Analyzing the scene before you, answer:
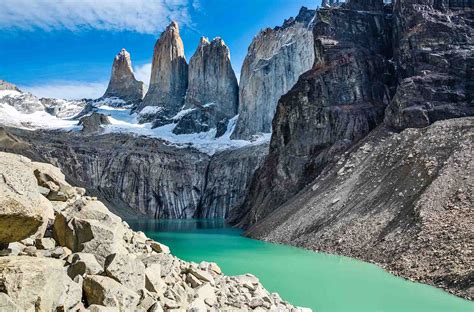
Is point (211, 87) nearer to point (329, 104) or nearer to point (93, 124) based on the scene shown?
point (93, 124)

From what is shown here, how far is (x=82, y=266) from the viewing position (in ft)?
29.5

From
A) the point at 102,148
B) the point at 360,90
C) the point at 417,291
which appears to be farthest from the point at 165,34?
the point at 417,291

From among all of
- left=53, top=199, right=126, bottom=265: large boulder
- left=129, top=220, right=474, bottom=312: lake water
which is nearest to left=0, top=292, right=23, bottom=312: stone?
left=53, top=199, right=126, bottom=265: large boulder

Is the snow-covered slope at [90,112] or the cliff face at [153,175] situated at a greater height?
the snow-covered slope at [90,112]

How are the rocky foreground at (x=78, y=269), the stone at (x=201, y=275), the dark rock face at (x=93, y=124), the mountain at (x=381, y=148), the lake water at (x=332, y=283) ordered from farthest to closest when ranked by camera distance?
the dark rock face at (x=93, y=124) < the mountain at (x=381, y=148) < the lake water at (x=332, y=283) < the stone at (x=201, y=275) < the rocky foreground at (x=78, y=269)

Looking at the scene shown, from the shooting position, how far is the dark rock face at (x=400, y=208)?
21.3 metres

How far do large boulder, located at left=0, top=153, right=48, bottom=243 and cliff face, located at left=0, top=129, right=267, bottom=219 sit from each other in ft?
317

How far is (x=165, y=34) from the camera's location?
163 metres

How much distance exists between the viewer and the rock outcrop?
150 meters

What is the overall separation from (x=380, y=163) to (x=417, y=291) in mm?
22097

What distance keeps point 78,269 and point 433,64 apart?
167 feet

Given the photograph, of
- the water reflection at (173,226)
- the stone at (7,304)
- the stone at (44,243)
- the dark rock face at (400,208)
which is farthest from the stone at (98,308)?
the water reflection at (173,226)

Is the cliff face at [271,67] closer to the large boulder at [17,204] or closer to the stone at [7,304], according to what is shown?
the large boulder at [17,204]

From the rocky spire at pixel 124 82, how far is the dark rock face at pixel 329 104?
123382mm
